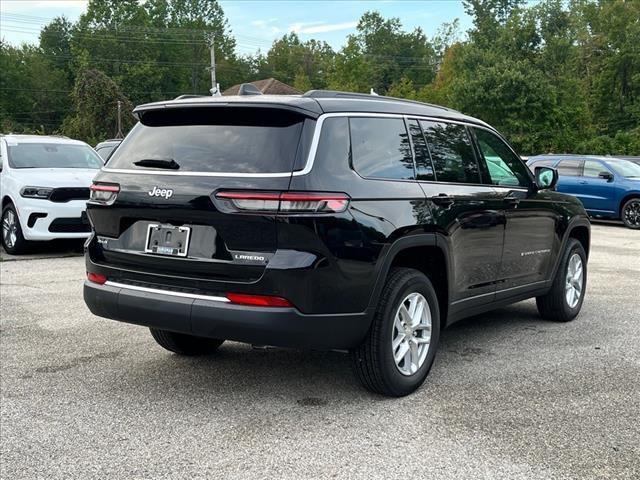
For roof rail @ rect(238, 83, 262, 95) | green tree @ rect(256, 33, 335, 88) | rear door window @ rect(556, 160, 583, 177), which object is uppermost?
green tree @ rect(256, 33, 335, 88)

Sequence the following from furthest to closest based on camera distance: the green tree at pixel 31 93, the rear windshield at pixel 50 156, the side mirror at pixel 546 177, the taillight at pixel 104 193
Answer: the green tree at pixel 31 93 < the rear windshield at pixel 50 156 < the side mirror at pixel 546 177 < the taillight at pixel 104 193

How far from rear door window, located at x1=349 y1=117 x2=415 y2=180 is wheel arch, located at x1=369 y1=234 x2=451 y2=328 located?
1.36 ft

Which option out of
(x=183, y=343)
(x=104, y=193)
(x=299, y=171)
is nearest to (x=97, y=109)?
(x=183, y=343)

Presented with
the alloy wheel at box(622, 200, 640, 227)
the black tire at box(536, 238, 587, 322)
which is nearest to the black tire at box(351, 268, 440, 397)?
the black tire at box(536, 238, 587, 322)

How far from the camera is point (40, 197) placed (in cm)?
1013

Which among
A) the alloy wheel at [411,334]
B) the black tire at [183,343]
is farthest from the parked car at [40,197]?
the alloy wheel at [411,334]

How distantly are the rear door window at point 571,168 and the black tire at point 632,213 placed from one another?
1413 mm

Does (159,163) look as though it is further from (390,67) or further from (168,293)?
(390,67)

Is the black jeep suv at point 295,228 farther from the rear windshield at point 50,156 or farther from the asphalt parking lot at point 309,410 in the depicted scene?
the rear windshield at point 50,156

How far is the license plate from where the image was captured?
3875mm

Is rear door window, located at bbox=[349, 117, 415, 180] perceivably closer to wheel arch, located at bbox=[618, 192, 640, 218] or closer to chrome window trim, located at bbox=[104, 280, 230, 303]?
chrome window trim, located at bbox=[104, 280, 230, 303]

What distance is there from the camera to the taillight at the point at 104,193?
4199mm

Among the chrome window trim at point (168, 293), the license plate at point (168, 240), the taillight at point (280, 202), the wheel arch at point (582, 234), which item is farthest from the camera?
the wheel arch at point (582, 234)

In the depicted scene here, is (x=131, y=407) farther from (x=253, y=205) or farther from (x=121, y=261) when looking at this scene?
(x=253, y=205)
